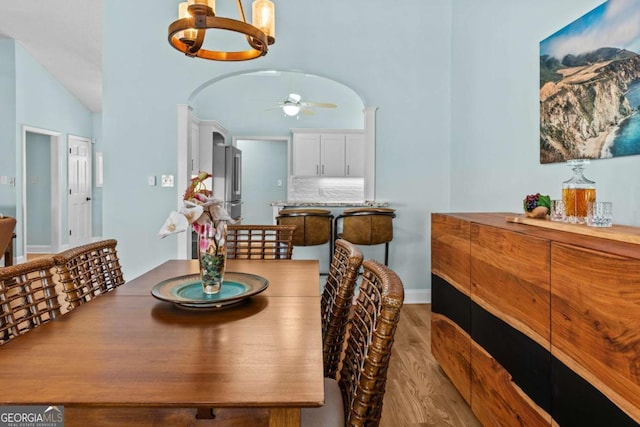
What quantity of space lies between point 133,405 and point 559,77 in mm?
2539

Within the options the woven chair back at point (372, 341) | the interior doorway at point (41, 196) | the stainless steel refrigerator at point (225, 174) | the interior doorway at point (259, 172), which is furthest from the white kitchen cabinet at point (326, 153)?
the woven chair back at point (372, 341)

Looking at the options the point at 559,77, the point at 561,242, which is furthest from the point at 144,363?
the point at 559,77

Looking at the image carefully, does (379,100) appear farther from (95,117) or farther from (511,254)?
(95,117)

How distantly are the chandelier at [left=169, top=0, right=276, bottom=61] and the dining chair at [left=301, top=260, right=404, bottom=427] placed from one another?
129 centimetres

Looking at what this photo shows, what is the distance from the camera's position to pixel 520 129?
111 inches

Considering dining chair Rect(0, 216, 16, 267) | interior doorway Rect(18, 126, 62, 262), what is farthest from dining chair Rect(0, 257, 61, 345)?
interior doorway Rect(18, 126, 62, 262)

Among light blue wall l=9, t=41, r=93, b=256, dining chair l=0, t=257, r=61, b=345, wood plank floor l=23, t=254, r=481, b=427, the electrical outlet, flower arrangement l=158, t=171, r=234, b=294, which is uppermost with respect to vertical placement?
light blue wall l=9, t=41, r=93, b=256

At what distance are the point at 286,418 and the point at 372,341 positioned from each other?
255 mm

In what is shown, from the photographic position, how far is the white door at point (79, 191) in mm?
7914

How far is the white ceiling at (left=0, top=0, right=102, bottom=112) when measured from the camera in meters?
5.38

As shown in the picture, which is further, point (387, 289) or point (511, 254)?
point (511, 254)

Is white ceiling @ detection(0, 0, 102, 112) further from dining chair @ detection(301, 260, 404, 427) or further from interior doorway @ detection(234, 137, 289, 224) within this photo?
dining chair @ detection(301, 260, 404, 427)

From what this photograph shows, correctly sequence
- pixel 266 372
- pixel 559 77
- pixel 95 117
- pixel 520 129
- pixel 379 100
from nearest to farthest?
pixel 266 372 → pixel 559 77 → pixel 520 129 → pixel 379 100 → pixel 95 117

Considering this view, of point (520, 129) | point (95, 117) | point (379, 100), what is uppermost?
point (95, 117)
